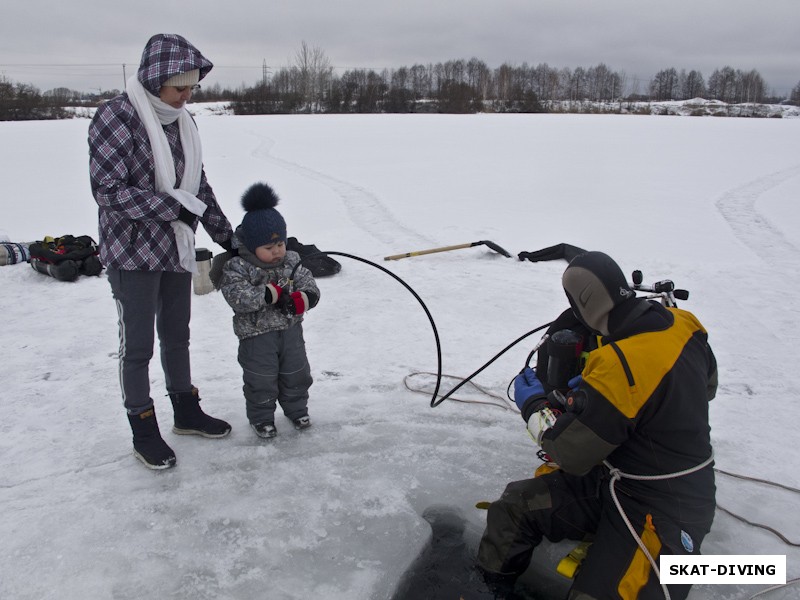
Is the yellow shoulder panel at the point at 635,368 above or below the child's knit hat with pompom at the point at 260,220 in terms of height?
below

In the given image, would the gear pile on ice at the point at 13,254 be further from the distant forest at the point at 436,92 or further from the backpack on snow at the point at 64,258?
the distant forest at the point at 436,92

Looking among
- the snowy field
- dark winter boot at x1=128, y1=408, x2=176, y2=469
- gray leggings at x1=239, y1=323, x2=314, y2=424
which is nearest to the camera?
the snowy field

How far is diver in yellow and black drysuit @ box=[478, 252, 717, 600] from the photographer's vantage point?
6.38ft

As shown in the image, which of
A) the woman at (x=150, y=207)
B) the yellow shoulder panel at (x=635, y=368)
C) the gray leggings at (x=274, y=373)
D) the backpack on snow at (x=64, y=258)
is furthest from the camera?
the backpack on snow at (x=64, y=258)

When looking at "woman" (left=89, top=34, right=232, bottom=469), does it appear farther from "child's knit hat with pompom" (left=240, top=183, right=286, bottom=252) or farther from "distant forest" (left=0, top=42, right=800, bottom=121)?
"distant forest" (left=0, top=42, right=800, bottom=121)

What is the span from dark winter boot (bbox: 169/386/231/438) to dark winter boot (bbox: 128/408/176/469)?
22cm

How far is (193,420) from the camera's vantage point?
3.12 metres

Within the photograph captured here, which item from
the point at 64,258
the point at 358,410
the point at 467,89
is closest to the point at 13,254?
the point at 64,258

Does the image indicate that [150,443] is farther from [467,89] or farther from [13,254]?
[467,89]

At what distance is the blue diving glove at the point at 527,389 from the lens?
2443mm

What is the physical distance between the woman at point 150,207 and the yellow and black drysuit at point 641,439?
180 centimetres

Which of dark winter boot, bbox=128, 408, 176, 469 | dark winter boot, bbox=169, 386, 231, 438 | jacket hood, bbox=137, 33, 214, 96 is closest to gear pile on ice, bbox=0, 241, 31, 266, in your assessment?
dark winter boot, bbox=169, 386, 231, 438

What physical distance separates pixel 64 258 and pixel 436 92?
160ft

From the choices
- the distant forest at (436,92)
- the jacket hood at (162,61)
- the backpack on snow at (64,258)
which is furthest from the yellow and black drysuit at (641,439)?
the distant forest at (436,92)
